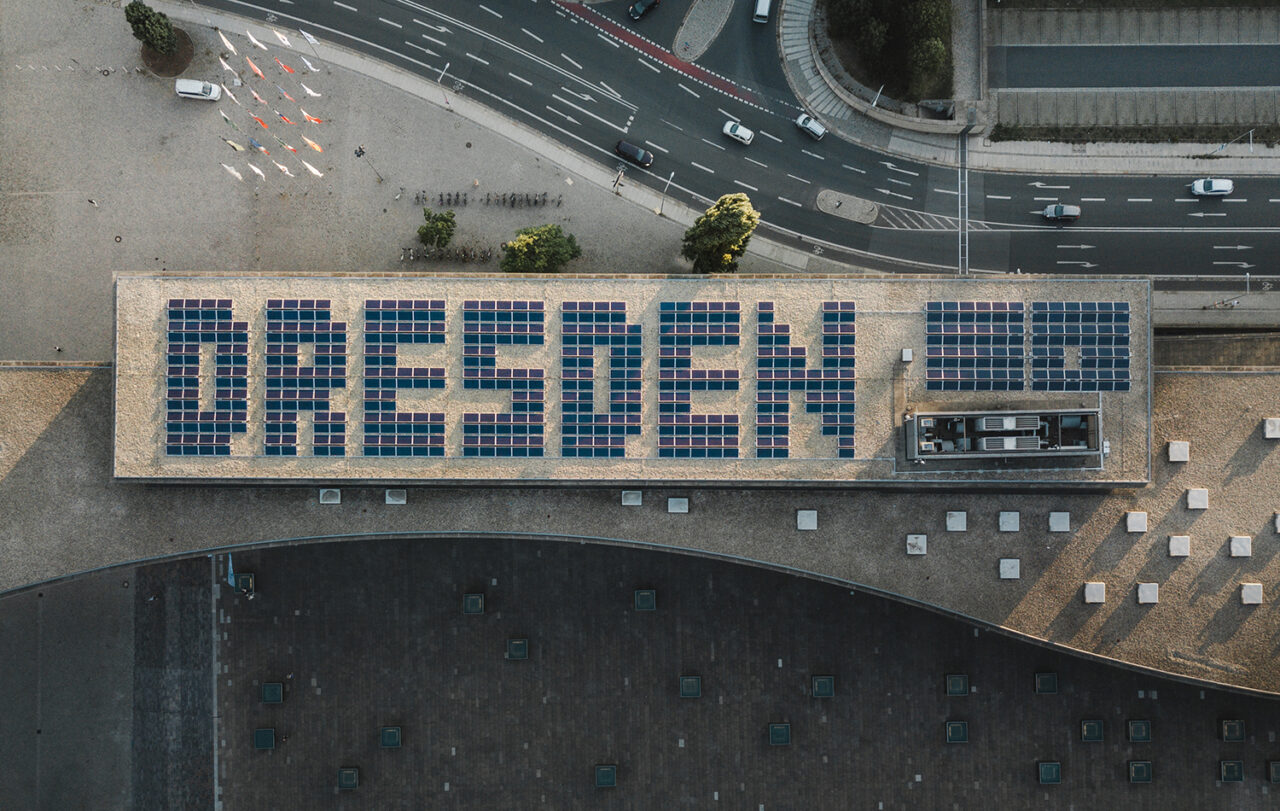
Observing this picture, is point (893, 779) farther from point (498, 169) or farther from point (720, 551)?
point (498, 169)

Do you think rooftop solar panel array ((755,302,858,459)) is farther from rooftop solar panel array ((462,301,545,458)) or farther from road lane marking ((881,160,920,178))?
road lane marking ((881,160,920,178))

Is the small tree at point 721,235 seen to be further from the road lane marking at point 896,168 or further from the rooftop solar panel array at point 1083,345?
the rooftop solar panel array at point 1083,345

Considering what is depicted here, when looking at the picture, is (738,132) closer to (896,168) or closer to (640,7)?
(640,7)

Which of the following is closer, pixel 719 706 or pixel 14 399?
pixel 14 399

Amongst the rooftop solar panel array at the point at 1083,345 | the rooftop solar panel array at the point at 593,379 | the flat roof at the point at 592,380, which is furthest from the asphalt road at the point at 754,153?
the rooftop solar panel array at the point at 593,379

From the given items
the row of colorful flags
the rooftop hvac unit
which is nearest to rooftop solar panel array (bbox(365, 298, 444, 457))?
the row of colorful flags

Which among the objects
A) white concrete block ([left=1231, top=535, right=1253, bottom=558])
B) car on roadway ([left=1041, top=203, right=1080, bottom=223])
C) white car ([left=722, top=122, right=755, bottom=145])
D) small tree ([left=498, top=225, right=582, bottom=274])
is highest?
white car ([left=722, top=122, right=755, bottom=145])

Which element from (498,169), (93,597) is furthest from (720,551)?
(93,597)
